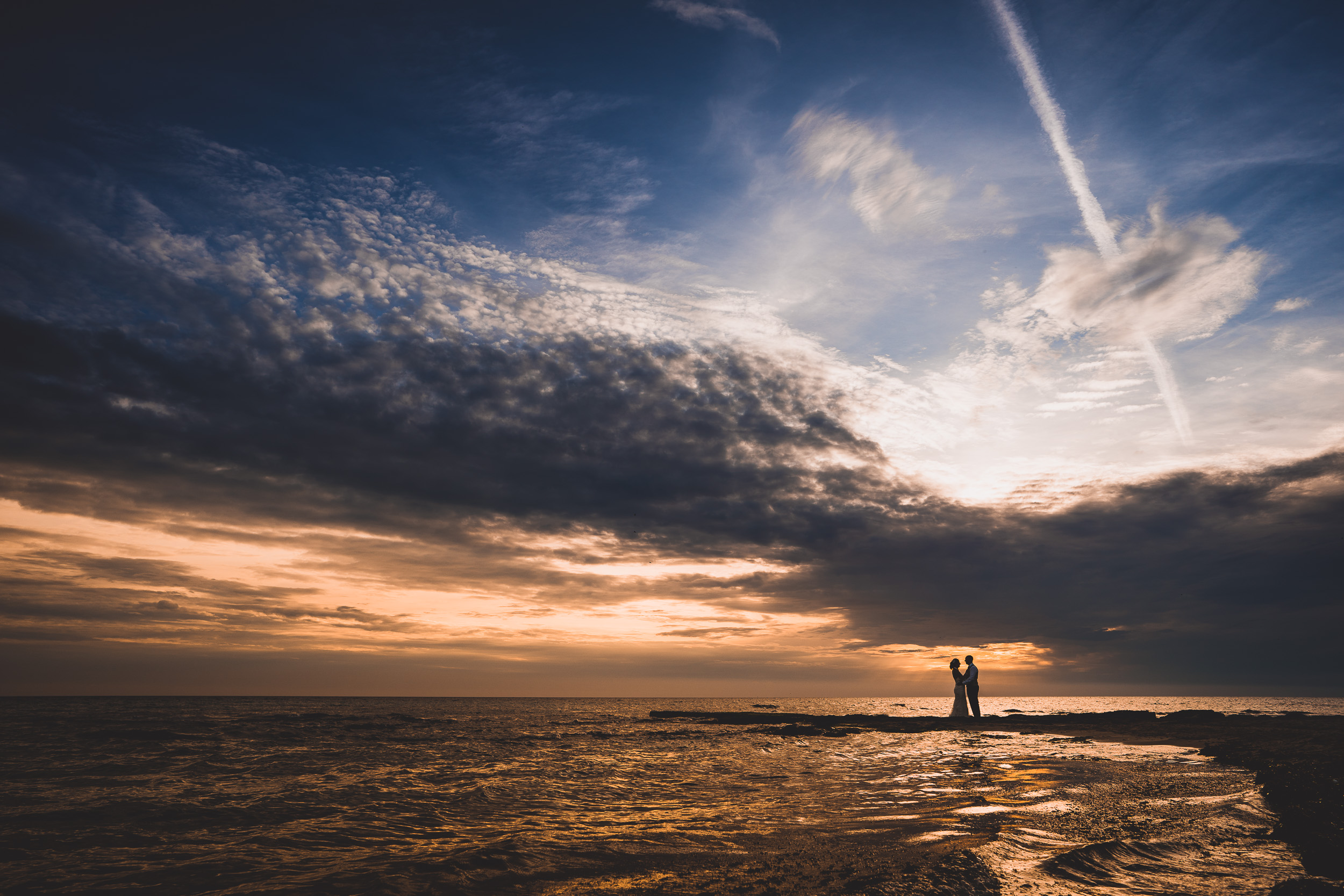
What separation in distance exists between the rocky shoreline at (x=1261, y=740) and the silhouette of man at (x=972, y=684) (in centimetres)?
82

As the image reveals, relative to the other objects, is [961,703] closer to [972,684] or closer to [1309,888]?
[972,684]

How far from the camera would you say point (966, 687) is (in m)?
39.1

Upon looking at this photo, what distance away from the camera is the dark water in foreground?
29.3 ft

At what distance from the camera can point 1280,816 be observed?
1089cm

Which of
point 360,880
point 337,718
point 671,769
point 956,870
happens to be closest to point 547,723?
point 337,718

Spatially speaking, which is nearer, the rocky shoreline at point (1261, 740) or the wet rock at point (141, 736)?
the rocky shoreline at point (1261, 740)

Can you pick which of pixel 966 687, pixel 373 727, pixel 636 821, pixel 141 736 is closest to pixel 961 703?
pixel 966 687

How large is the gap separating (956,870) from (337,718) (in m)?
65.8

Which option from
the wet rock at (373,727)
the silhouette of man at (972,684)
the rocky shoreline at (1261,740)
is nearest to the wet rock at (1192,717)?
the rocky shoreline at (1261,740)

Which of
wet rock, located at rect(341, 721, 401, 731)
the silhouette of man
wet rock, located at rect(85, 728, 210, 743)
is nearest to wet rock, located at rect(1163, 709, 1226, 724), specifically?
the silhouette of man

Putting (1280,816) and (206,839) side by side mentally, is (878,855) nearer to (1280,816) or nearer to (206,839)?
(1280,816)

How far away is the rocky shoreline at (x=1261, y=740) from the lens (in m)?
8.84

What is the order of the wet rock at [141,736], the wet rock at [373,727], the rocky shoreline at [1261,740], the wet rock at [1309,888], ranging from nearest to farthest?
1. the wet rock at [1309,888]
2. the rocky shoreline at [1261,740]
3. the wet rock at [141,736]
4. the wet rock at [373,727]

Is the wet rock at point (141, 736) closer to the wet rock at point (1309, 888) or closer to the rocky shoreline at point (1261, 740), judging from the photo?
the rocky shoreline at point (1261, 740)
